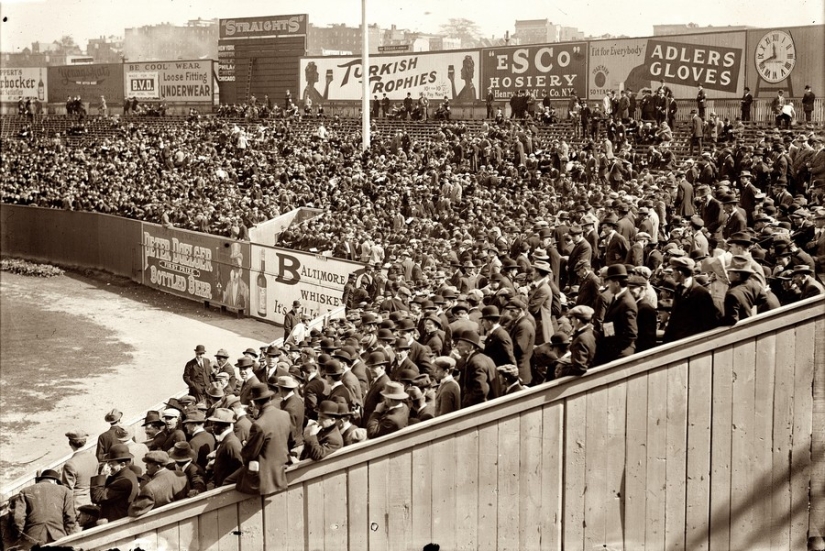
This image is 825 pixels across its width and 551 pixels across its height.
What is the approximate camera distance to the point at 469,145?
30203 millimetres

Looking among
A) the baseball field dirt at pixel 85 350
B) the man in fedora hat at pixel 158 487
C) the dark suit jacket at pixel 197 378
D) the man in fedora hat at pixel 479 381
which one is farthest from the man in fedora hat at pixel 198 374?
the man in fedora hat at pixel 479 381

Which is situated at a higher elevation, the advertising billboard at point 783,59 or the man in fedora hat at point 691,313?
the advertising billboard at point 783,59

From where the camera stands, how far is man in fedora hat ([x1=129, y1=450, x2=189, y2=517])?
880 centimetres

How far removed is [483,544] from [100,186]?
3408 cm

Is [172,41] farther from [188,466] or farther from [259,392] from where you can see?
[259,392]

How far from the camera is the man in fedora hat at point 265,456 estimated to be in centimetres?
862

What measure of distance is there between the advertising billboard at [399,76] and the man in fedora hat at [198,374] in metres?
25.9

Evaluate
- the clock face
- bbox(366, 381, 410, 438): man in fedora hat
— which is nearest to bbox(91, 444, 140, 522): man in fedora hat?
bbox(366, 381, 410, 438): man in fedora hat

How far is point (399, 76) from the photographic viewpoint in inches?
1661

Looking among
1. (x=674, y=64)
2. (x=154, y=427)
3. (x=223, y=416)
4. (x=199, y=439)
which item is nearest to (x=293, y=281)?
(x=154, y=427)

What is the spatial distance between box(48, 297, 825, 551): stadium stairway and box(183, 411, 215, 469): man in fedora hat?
154 centimetres

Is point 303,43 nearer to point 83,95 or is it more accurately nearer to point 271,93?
point 271,93

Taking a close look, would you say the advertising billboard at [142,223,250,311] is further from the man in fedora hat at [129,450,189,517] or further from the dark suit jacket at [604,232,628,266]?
the man in fedora hat at [129,450,189,517]

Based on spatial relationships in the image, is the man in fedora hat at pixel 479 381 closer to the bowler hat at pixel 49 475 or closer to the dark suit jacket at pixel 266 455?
the dark suit jacket at pixel 266 455
